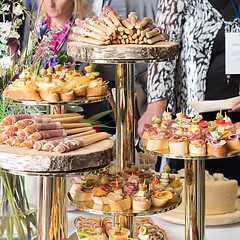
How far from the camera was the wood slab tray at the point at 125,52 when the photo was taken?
4.82ft

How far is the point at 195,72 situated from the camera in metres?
2.47

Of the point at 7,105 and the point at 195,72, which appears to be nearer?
the point at 7,105

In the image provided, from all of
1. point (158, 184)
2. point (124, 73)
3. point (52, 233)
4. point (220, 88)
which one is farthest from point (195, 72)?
point (52, 233)

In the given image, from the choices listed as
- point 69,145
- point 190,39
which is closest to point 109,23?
point 69,145

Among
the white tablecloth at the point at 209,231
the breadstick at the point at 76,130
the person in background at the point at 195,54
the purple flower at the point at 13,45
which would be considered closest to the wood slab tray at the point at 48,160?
the breadstick at the point at 76,130

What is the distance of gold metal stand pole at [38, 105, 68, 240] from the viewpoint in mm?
1429

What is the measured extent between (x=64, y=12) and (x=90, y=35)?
5.13ft

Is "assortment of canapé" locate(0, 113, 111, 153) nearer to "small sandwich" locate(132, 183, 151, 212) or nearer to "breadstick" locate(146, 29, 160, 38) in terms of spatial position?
"small sandwich" locate(132, 183, 151, 212)

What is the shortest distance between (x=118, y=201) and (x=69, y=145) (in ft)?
0.75

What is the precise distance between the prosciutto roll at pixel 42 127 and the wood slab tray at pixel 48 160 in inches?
2.5

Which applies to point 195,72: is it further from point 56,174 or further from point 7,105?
point 56,174

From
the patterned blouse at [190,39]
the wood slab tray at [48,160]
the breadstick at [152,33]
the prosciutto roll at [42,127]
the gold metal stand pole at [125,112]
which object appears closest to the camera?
the wood slab tray at [48,160]

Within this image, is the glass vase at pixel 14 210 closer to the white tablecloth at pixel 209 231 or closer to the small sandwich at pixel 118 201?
the white tablecloth at pixel 209 231

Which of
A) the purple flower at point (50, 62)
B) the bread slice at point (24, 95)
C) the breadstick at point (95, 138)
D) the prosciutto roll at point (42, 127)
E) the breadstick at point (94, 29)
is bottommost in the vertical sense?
the breadstick at point (95, 138)
